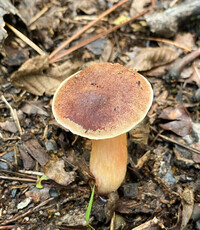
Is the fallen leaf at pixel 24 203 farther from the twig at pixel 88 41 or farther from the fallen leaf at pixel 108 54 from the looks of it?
the fallen leaf at pixel 108 54

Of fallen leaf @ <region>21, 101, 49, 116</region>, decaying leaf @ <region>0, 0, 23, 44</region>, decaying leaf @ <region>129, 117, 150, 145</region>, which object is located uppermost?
decaying leaf @ <region>0, 0, 23, 44</region>

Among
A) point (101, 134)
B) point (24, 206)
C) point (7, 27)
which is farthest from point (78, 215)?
point (7, 27)

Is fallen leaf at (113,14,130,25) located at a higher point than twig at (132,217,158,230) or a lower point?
higher

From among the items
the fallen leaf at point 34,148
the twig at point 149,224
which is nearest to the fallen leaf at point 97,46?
the fallen leaf at point 34,148

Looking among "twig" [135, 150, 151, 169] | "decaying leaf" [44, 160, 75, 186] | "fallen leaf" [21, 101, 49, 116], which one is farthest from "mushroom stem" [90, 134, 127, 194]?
"fallen leaf" [21, 101, 49, 116]

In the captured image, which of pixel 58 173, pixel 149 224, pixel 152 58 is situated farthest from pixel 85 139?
pixel 152 58

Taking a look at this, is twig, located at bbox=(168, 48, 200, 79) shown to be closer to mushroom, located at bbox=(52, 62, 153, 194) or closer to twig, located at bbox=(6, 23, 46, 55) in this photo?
mushroom, located at bbox=(52, 62, 153, 194)
